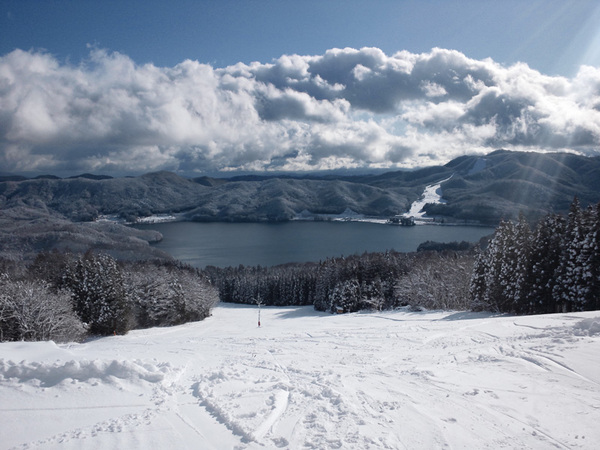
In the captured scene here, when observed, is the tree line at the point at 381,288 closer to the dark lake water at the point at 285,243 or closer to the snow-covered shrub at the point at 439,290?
the snow-covered shrub at the point at 439,290

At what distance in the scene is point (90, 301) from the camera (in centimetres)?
2538

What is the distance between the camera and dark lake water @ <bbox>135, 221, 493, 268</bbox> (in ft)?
302

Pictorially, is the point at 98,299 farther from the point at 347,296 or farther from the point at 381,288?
the point at 381,288

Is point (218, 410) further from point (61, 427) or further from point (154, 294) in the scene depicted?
point (154, 294)

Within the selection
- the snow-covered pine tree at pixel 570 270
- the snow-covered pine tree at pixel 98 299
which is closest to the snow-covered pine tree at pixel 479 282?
the snow-covered pine tree at pixel 570 270

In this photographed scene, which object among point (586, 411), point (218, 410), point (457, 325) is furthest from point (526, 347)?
point (218, 410)

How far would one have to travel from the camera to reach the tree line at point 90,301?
1845 cm

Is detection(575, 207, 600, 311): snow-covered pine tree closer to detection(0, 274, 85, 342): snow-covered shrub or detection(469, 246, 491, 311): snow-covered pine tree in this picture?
detection(469, 246, 491, 311): snow-covered pine tree

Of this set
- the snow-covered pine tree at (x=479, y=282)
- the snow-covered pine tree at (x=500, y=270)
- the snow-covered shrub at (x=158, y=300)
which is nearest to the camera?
the snow-covered pine tree at (x=500, y=270)

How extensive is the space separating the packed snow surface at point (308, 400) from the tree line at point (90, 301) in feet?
41.5

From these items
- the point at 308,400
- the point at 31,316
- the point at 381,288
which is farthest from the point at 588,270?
the point at 31,316

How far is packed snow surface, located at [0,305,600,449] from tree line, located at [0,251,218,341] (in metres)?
12.6

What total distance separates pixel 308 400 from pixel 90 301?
78.7ft

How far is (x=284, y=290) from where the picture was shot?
194ft
